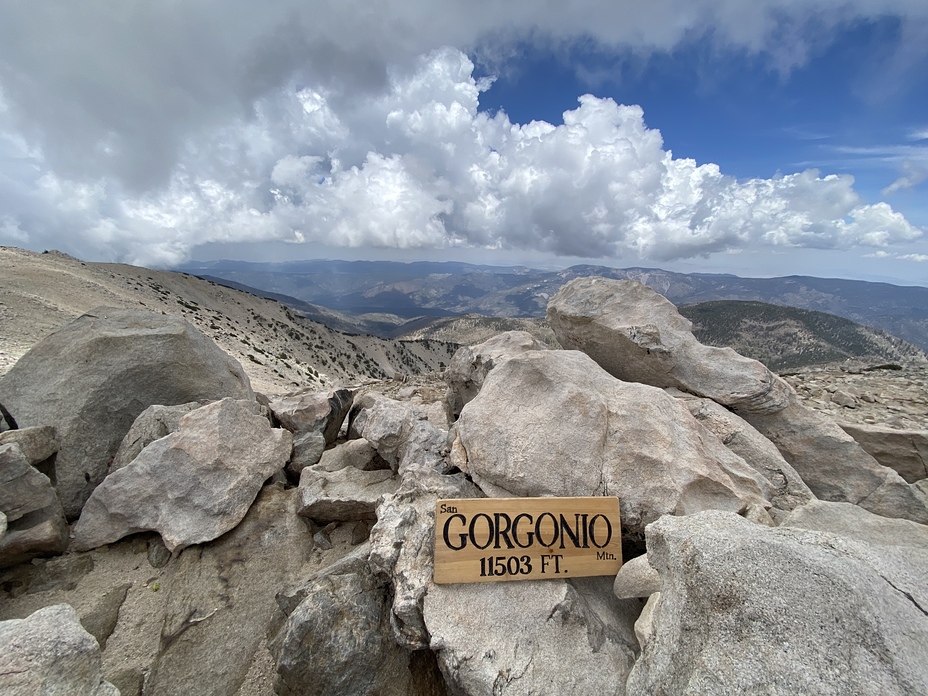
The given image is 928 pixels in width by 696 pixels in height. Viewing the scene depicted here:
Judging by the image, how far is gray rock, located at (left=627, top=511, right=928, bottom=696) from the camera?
3.49m

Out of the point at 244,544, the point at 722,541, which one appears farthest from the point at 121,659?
the point at 722,541

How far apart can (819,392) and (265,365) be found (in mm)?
44971

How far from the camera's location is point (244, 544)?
7469 millimetres

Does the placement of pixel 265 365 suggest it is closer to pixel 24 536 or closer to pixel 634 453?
pixel 24 536

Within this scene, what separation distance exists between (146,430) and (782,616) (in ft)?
33.5

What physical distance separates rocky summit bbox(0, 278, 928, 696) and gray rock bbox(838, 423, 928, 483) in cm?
5

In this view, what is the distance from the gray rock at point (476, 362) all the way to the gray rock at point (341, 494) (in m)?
3.09

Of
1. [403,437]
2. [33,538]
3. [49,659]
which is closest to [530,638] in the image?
[403,437]

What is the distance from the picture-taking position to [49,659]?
4145 millimetres

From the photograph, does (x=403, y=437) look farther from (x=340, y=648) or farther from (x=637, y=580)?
(x=637, y=580)

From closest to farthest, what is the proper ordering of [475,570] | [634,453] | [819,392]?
[475,570] → [634,453] → [819,392]

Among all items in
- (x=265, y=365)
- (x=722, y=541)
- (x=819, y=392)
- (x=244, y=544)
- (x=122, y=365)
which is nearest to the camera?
(x=722, y=541)

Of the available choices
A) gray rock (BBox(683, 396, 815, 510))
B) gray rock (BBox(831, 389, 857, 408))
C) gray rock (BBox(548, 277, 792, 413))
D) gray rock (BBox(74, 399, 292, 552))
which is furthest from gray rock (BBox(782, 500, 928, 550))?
gray rock (BBox(831, 389, 857, 408))

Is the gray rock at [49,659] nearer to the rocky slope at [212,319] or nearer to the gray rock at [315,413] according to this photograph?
the gray rock at [315,413]
